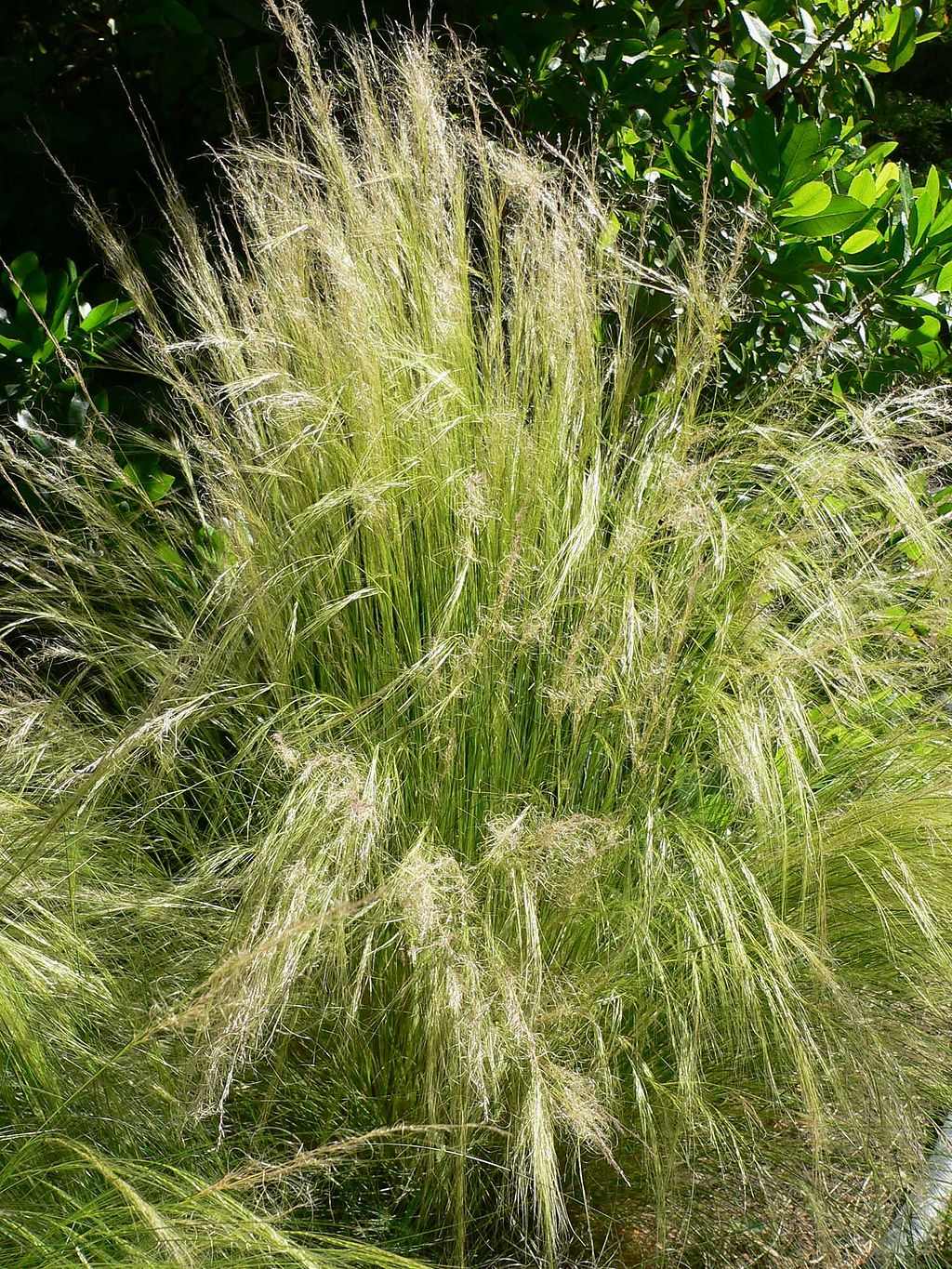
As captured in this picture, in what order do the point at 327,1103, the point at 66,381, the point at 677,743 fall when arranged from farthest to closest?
the point at 66,381 < the point at 677,743 < the point at 327,1103

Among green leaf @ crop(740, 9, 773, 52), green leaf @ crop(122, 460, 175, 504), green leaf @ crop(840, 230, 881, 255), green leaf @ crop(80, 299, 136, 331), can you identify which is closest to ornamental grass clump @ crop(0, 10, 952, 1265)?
green leaf @ crop(122, 460, 175, 504)

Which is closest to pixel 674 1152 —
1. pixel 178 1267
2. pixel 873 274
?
pixel 178 1267

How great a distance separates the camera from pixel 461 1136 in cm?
137

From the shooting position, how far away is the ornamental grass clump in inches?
56.5

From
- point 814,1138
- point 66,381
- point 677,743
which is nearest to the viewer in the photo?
point 814,1138

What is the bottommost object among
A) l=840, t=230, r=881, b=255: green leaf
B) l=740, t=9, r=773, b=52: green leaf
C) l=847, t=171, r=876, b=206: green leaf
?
l=840, t=230, r=881, b=255: green leaf

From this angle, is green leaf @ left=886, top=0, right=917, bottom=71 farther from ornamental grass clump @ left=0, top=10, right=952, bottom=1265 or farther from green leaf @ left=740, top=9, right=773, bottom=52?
ornamental grass clump @ left=0, top=10, right=952, bottom=1265

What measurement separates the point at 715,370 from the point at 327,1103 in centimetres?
168

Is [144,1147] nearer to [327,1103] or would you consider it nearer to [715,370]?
[327,1103]

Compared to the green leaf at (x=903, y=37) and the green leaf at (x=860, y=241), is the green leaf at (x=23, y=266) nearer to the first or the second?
the green leaf at (x=860, y=241)

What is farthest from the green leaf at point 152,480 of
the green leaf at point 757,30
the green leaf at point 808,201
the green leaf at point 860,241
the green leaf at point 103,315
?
the green leaf at point 757,30

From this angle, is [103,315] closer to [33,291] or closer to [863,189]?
[33,291]

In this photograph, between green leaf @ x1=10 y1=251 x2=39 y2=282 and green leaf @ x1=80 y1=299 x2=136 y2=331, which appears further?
green leaf @ x1=80 y1=299 x2=136 y2=331

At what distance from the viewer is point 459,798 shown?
1.68 metres
